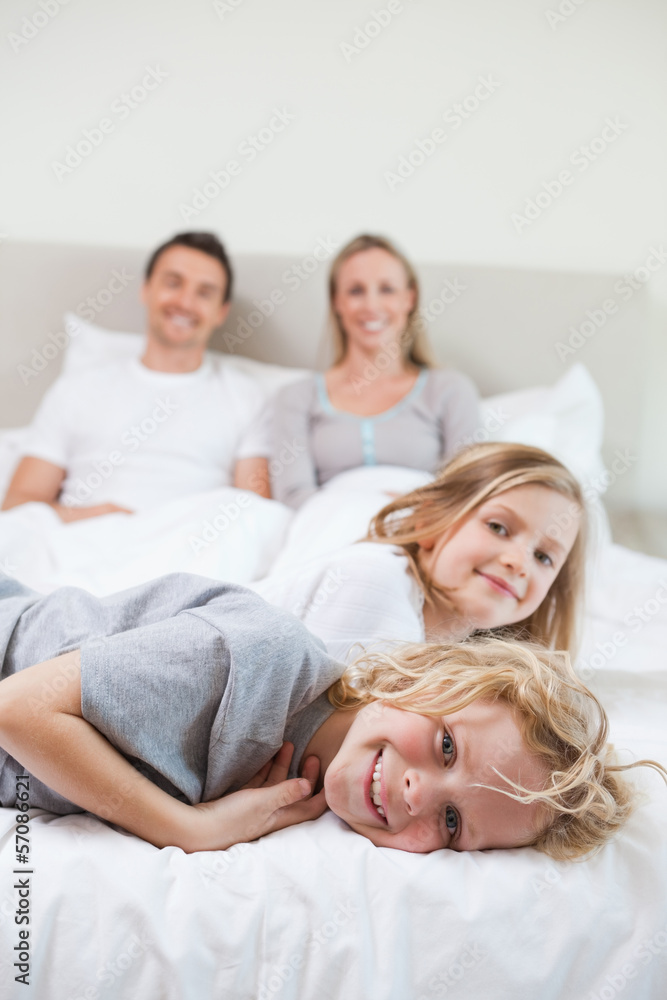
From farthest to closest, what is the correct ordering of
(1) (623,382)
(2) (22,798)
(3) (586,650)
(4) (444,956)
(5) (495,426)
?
(1) (623,382)
(5) (495,426)
(3) (586,650)
(2) (22,798)
(4) (444,956)

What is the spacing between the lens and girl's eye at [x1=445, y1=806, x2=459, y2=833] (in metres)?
0.71

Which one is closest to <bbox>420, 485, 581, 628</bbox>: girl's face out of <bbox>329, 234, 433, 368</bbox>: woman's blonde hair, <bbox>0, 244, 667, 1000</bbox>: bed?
<bbox>0, 244, 667, 1000</bbox>: bed

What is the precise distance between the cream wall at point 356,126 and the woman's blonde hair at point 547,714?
1.15 metres

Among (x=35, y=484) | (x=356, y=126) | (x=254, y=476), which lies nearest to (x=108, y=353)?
(x=35, y=484)

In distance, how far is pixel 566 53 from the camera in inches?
72.1

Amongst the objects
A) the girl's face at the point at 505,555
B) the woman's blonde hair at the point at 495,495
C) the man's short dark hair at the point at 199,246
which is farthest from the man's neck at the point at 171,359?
the girl's face at the point at 505,555

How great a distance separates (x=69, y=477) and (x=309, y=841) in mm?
1212

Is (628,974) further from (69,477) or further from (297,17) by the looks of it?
(297,17)

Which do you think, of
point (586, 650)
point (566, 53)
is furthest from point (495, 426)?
point (566, 53)

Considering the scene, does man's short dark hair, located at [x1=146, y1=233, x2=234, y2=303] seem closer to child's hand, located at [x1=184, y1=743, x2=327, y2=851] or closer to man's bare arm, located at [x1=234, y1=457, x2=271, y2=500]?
man's bare arm, located at [x1=234, y1=457, x2=271, y2=500]

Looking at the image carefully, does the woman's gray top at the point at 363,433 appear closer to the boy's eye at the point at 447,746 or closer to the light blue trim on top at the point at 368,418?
the light blue trim on top at the point at 368,418

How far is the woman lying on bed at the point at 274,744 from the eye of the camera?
0.70 metres

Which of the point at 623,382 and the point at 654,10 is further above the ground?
the point at 654,10

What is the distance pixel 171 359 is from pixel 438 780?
1396 mm
